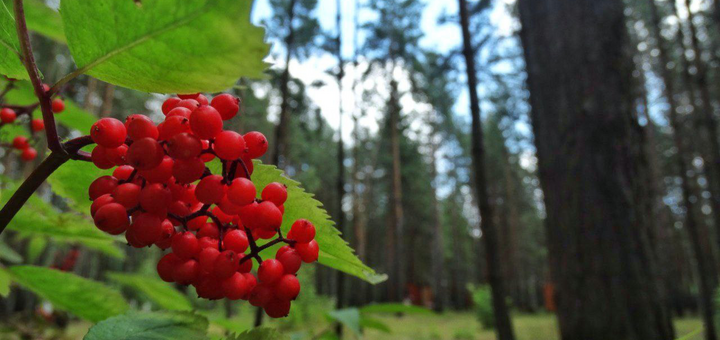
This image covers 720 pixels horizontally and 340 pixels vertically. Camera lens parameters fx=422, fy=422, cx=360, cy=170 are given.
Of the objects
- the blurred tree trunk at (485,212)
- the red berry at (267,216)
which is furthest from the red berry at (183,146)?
the blurred tree trunk at (485,212)

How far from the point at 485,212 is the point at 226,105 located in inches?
102

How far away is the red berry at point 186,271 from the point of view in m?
A: 0.54

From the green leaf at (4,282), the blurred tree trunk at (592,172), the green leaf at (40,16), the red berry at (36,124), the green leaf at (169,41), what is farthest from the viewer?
the blurred tree trunk at (592,172)

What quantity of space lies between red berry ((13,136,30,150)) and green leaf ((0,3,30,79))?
2.09 feet

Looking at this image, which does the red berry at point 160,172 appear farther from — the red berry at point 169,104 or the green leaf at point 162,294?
the green leaf at point 162,294

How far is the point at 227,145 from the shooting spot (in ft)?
1.67

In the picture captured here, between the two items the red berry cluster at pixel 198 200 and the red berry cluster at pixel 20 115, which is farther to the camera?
the red berry cluster at pixel 20 115

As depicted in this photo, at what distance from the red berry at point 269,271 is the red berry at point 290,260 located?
0.5 inches

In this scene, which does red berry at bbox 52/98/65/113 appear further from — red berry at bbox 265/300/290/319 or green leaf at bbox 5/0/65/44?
red berry at bbox 265/300/290/319

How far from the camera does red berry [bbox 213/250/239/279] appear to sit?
20.0 inches

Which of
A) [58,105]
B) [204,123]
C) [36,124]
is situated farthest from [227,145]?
[36,124]

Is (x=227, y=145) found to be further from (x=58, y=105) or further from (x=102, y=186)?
(x=58, y=105)

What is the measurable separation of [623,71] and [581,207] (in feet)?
2.61

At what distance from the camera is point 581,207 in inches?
87.7
